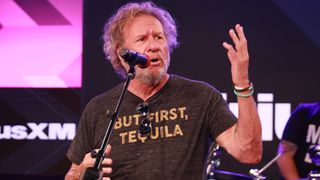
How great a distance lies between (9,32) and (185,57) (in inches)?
53.4

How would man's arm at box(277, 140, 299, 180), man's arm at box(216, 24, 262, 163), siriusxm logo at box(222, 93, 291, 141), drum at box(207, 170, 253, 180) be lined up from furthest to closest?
siriusxm logo at box(222, 93, 291, 141), man's arm at box(277, 140, 299, 180), drum at box(207, 170, 253, 180), man's arm at box(216, 24, 262, 163)

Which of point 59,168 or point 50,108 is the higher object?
point 50,108

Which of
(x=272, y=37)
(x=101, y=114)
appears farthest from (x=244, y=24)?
(x=101, y=114)

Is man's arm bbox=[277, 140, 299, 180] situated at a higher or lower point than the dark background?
lower

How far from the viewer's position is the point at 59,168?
4773 millimetres

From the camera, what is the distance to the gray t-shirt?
262cm

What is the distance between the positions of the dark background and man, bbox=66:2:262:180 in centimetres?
173

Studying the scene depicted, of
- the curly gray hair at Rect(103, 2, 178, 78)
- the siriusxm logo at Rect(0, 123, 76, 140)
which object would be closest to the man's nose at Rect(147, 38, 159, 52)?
the curly gray hair at Rect(103, 2, 178, 78)

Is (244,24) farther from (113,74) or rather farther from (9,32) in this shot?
(9,32)

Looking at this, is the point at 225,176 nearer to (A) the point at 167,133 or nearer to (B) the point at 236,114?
(B) the point at 236,114

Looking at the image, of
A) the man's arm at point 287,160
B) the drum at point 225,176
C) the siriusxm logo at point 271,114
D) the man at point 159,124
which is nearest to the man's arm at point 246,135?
the man at point 159,124

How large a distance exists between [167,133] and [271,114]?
203 cm

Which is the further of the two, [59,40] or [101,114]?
[59,40]

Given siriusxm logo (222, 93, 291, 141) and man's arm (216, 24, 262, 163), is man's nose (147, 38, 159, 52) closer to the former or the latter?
man's arm (216, 24, 262, 163)
